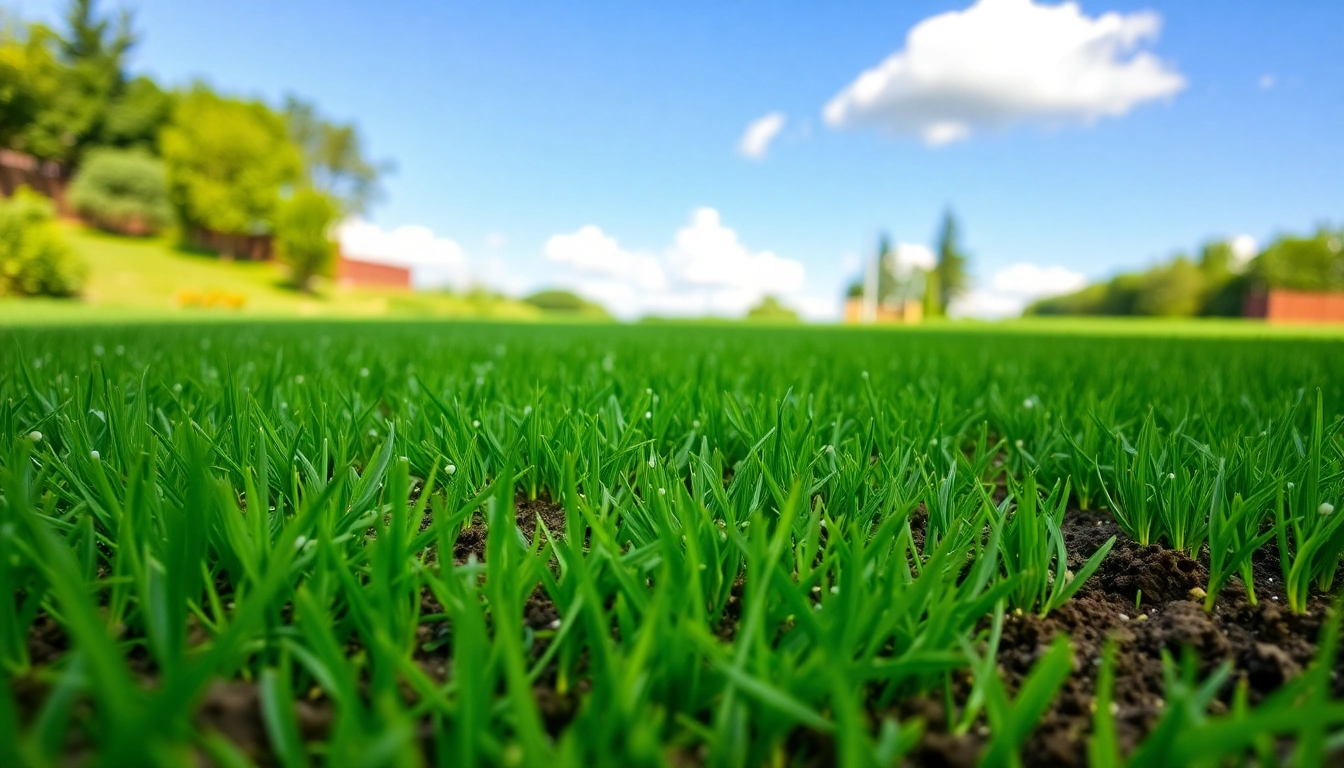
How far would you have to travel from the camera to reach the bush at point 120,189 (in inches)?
1228

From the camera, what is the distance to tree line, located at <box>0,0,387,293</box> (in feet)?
102

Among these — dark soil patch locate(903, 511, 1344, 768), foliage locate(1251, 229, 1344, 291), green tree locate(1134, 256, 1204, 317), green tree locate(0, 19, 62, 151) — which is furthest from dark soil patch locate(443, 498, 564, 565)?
green tree locate(1134, 256, 1204, 317)

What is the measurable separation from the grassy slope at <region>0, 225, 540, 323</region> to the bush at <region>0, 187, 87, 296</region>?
1.13 m

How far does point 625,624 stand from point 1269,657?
2.87ft

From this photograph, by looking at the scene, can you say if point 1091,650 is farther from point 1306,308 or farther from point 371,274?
point 371,274

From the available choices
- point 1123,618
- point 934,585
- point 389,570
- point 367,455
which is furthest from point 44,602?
point 1123,618

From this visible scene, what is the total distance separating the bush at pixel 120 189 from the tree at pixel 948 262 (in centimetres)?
5934

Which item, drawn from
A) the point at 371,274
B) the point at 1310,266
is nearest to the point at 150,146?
the point at 371,274

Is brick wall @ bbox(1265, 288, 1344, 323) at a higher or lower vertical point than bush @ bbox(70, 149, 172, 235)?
lower

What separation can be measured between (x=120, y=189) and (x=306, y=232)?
9.39 m

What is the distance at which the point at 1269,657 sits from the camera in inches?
35.5

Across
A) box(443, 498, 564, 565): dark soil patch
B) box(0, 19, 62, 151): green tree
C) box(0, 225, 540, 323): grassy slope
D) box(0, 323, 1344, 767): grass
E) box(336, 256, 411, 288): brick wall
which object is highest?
box(0, 19, 62, 151): green tree

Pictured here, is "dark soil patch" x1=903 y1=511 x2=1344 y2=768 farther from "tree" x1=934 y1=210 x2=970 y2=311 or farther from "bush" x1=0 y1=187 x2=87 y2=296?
"tree" x1=934 y1=210 x2=970 y2=311

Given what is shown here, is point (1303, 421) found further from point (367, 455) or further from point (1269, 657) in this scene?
point (367, 455)
